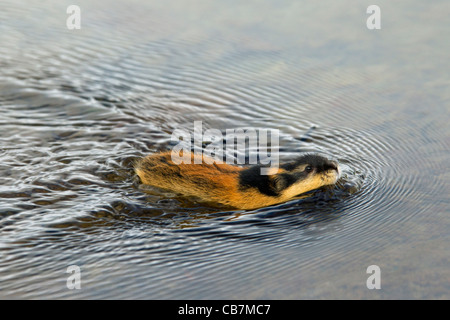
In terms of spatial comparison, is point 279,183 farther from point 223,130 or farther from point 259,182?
point 223,130

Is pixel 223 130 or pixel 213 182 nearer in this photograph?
pixel 213 182

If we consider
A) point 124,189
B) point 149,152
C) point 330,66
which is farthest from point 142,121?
point 330,66

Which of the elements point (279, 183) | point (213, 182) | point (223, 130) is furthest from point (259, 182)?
point (223, 130)

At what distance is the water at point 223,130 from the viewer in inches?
231

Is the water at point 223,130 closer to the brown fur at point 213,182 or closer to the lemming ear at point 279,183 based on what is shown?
the brown fur at point 213,182

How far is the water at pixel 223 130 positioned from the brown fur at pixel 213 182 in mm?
178

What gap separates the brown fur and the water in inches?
7.0

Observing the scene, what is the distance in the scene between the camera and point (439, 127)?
346 inches

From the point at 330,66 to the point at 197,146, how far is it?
312cm

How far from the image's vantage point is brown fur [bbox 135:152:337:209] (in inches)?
292

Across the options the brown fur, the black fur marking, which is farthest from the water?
the black fur marking

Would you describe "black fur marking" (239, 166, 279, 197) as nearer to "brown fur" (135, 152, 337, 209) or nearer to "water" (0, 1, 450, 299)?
"brown fur" (135, 152, 337, 209)

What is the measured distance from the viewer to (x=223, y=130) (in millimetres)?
9250

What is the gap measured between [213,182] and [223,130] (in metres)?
1.88
